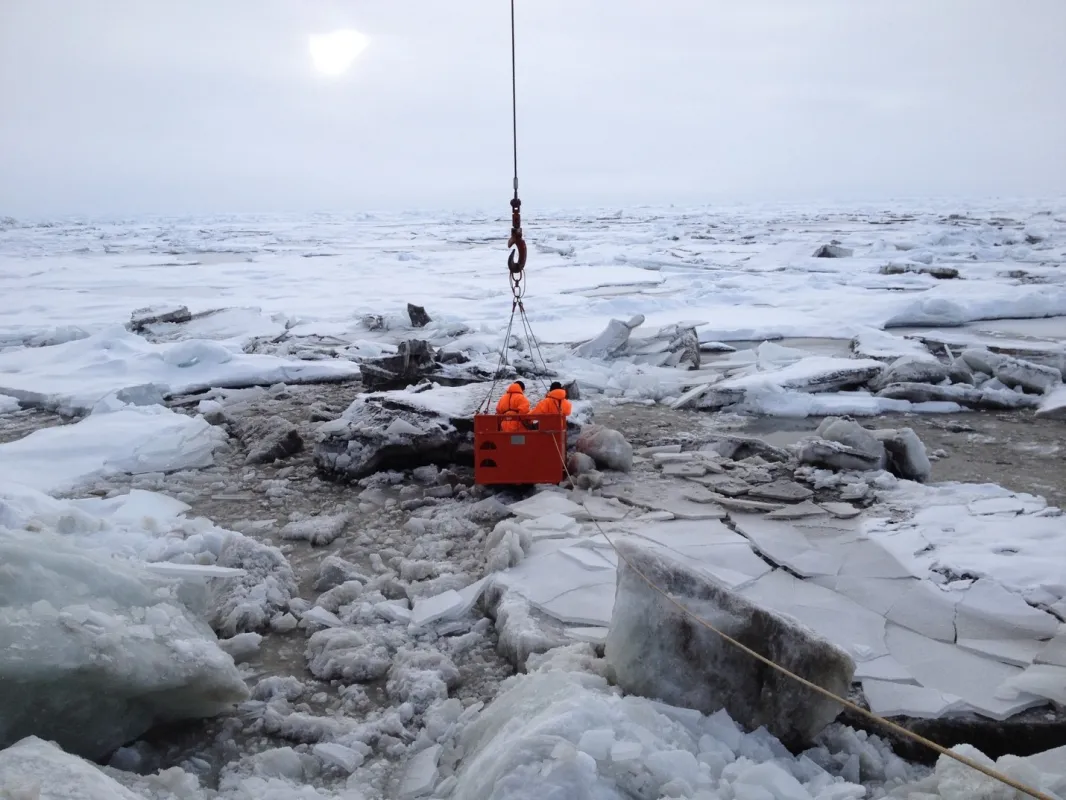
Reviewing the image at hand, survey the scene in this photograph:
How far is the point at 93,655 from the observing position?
8.34ft

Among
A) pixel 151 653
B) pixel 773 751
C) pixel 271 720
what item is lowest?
pixel 271 720

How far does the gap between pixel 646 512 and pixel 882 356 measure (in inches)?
235

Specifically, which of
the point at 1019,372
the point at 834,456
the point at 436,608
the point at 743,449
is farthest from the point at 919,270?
the point at 436,608

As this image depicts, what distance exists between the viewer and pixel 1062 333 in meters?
10.9

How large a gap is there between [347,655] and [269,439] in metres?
3.29

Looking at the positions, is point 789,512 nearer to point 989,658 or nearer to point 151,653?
point 989,658

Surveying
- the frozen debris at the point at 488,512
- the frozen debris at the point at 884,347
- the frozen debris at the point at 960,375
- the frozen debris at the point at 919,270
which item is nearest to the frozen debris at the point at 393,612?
the frozen debris at the point at 488,512

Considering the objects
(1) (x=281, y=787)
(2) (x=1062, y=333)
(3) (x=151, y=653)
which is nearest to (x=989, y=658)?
(1) (x=281, y=787)

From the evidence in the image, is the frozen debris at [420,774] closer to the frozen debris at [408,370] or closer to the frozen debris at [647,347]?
the frozen debris at [408,370]

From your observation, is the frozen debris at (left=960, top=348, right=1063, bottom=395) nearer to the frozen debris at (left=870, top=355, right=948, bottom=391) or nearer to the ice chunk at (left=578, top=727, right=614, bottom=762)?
the frozen debris at (left=870, top=355, right=948, bottom=391)

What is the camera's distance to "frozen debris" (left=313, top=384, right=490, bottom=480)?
18.7 ft

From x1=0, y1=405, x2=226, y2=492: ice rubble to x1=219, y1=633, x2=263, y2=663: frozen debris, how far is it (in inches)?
114

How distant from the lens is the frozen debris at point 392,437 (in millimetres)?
5691

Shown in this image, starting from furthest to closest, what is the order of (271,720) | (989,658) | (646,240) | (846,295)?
(646,240) → (846,295) → (989,658) → (271,720)
